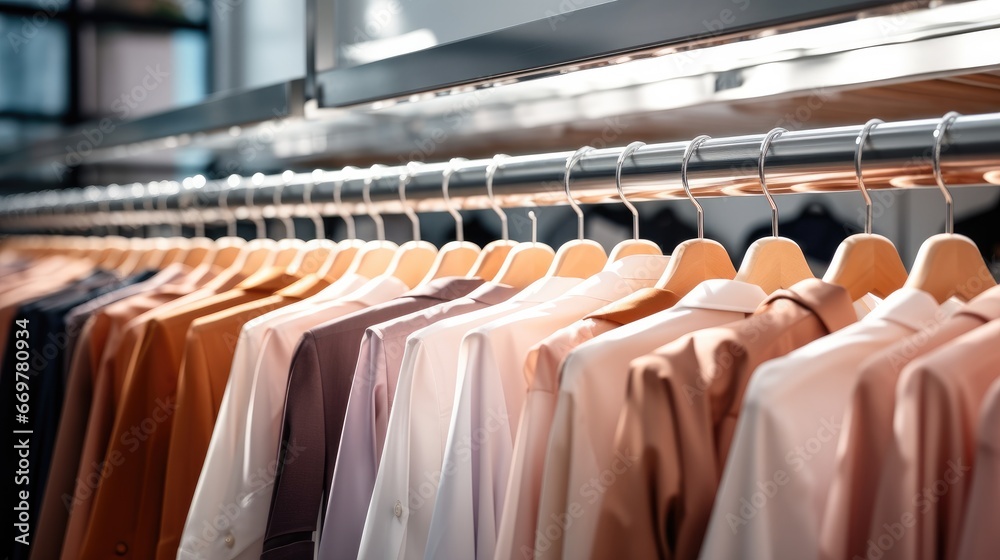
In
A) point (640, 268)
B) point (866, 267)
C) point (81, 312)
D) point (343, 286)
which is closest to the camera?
point (866, 267)

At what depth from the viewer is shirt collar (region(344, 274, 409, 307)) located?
1.25m

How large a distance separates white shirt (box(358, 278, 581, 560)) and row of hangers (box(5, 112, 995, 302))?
0.17m

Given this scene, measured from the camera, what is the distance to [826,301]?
83 centimetres

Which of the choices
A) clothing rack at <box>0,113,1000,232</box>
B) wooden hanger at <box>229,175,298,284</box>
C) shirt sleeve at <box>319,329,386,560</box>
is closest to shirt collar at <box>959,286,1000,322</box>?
clothing rack at <box>0,113,1000,232</box>

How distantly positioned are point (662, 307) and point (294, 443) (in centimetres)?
49

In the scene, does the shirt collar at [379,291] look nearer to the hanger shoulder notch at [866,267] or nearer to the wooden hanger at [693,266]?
the wooden hanger at [693,266]

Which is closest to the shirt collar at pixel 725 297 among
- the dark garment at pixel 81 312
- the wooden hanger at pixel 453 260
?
the wooden hanger at pixel 453 260

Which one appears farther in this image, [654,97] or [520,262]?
[654,97]

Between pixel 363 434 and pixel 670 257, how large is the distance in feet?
1.40

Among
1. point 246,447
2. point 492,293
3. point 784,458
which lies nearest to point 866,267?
point 784,458

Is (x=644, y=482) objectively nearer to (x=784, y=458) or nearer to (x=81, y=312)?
(x=784, y=458)

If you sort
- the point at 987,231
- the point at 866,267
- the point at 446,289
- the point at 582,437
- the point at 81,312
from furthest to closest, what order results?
1. the point at 81,312
2. the point at 987,231
3. the point at 446,289
4. the point at 866,267
5. the point at 582,437

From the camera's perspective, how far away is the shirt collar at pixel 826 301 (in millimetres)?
828

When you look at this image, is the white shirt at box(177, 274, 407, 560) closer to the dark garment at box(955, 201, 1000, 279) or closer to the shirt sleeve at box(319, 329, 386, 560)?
the shirt sleeve at box(319, 329, 386, 560)
